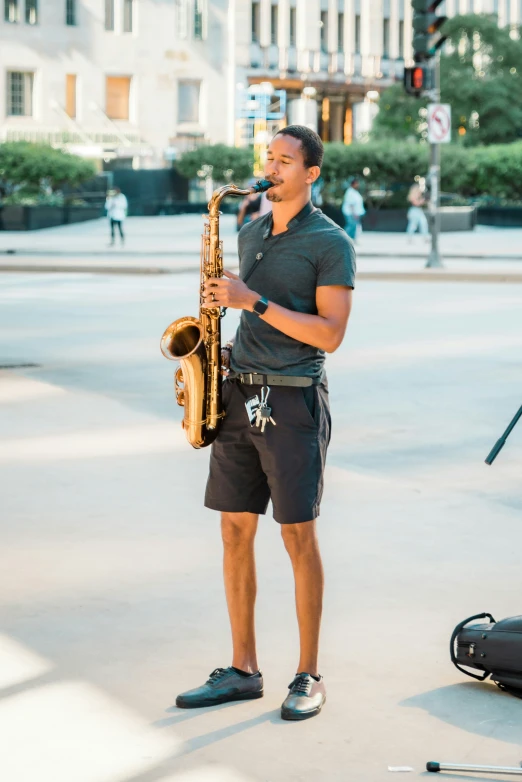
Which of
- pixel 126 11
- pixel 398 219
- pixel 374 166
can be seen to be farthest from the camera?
pixel 126 11

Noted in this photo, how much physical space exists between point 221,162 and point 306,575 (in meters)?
55.4

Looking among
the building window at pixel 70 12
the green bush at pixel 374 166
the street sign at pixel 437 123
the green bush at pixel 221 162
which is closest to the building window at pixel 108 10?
the building window at pixel 70 12

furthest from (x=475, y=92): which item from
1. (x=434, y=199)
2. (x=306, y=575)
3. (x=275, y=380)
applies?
(x=306, y=575)

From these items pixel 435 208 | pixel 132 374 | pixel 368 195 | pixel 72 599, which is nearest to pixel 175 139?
pixel 368 195

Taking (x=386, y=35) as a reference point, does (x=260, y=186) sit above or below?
below

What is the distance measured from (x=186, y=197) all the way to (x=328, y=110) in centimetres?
2730

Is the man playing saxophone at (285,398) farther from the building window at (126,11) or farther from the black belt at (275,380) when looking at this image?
the building window at (126,11)

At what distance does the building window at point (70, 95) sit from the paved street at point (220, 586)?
59.7 metres

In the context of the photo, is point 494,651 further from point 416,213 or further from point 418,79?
point 416,213

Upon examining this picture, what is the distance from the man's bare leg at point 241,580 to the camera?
5.08 meters

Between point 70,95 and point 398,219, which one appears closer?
point 398,219

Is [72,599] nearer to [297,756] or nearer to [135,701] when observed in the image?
[135,701]

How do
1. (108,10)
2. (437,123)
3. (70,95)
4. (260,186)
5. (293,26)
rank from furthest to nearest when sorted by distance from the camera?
(293,26)
(108,10)
(70,95)
(437,123)
(260,186)

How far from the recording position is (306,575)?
4.98 m
